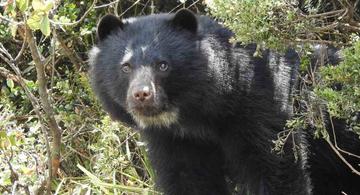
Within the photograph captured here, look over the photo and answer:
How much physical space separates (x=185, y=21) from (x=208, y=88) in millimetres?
519

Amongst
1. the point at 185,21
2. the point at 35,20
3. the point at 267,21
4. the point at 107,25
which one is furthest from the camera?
the point at 107,25

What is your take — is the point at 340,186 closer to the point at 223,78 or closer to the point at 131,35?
the point at 223,78

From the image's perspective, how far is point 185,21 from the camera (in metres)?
5.50

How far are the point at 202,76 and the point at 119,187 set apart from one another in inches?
64.2

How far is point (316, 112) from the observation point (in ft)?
15.7

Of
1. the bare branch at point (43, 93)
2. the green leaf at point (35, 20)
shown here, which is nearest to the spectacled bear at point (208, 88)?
the bare branch at point (43, 93)

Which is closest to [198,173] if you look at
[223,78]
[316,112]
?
[223,78]

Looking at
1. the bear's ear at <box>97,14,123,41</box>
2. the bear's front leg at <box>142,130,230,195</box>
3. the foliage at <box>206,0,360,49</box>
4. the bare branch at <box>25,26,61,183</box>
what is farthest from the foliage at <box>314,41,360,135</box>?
the bare branch at <box>25,26,61,183</box>

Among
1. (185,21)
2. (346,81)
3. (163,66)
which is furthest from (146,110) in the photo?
(346,81)

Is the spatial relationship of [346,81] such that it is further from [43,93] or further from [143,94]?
[43,93]

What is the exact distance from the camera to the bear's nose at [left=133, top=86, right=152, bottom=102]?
16.7 ft

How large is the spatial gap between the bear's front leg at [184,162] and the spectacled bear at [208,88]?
8 centimetres

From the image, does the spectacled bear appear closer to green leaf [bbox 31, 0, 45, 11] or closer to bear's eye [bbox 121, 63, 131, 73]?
bear's eye [bbox 121, 63, 131, 73]

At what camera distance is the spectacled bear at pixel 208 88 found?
5.34 metres
